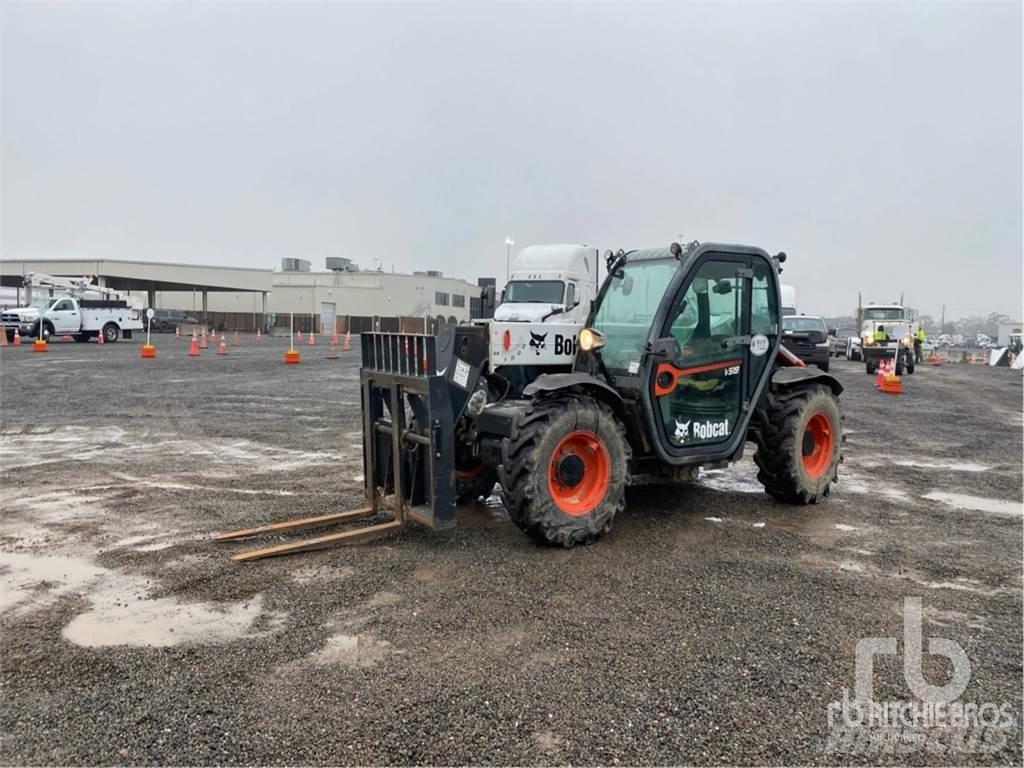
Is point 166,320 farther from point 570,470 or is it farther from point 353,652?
point 353,652

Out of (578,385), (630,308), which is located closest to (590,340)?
(578,385)

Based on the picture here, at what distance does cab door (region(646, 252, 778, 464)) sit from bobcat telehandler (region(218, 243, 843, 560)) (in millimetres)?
13

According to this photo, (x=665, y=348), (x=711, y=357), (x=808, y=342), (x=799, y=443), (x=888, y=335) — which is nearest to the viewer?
(x=665, y=348)

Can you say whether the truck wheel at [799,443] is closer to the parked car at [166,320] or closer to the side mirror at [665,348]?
the side mirror at [665,348]

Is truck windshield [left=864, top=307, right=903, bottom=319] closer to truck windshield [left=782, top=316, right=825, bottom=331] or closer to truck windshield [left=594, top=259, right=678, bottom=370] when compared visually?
truck windshield [left=782, top=316, right=825, bottom=331]

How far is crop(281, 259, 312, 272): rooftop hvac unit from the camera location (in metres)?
69.7

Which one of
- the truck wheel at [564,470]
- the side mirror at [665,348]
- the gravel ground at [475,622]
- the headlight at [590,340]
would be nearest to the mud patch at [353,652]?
the gravel ground at [475,622]

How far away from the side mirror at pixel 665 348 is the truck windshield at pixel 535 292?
13.0 m

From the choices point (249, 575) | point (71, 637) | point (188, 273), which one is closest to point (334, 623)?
point (249, 575)

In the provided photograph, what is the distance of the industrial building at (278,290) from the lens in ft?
172

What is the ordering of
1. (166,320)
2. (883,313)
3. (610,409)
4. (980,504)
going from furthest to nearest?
(166,320) < (883,313) < (980,504) < (610,409)

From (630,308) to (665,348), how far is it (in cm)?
66

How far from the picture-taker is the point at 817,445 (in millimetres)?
7352

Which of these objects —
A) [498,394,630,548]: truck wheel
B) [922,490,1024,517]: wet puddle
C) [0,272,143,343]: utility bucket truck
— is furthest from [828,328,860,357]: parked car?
[0,272,143,343]: utility bucket truck
